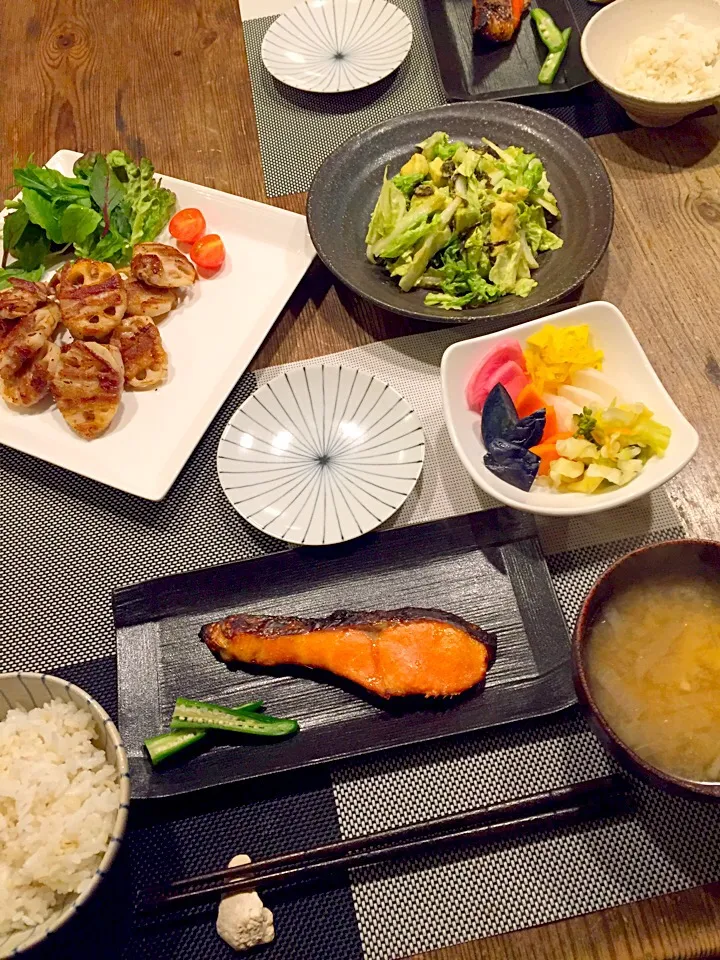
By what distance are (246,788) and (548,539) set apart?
0.81 meters

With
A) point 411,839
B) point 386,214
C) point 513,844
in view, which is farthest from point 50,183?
point 513,844

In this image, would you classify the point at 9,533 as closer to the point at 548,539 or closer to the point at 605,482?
the point at 548,539

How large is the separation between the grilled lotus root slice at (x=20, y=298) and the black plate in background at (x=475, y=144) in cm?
76

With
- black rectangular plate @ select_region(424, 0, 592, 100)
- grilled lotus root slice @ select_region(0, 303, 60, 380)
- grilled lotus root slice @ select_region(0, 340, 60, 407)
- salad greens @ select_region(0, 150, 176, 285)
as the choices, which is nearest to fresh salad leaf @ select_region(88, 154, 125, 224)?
Result: salad greens @ select_region(0, 150, 176, 285)

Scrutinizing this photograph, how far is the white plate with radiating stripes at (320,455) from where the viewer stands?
1.60m

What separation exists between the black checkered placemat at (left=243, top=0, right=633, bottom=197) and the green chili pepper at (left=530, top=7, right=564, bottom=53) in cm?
16

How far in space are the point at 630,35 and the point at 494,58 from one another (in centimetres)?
43

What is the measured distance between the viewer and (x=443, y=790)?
1.35m

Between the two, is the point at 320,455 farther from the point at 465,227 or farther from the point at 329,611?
the point at 465,227

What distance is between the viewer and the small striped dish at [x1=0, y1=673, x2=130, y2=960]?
1.05 m

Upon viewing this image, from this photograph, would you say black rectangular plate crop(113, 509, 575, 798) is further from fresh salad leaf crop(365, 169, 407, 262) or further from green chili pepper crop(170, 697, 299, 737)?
fresh salad leaf crop(365, 169, 407, 262)

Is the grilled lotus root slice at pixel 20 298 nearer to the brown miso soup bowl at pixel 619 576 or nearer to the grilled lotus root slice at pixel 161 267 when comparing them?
the grilled lotus root slice at pixel 161 267

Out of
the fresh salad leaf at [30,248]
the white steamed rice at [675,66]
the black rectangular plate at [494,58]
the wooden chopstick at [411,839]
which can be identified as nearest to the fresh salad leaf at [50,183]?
the fresh salad leaf at [30,248]

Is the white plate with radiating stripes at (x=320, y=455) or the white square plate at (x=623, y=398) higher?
the white square plate at (x=623, y=398)
